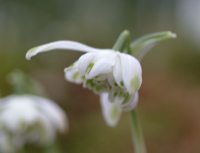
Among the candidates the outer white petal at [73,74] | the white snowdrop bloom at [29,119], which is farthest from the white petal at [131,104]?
the white snowdrop bloom at [29,119]

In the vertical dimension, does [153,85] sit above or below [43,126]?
above

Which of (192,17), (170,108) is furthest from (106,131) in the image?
(192,17)

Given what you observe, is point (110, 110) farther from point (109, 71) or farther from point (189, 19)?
point (189, 19)

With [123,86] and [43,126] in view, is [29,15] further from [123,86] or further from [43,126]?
[123,86]

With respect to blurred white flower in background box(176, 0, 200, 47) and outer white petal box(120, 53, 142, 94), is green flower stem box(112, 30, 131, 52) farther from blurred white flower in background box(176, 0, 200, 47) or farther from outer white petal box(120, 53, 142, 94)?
blurred white flower in background box(176, 0, 200, 47)

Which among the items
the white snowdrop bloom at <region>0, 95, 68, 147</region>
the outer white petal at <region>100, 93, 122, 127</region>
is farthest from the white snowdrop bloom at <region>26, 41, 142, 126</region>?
the white snowdrop bloom at <region>0, 95, 68, 147</region>

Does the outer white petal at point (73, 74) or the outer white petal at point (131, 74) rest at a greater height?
the outer white petal at point (73, 74)

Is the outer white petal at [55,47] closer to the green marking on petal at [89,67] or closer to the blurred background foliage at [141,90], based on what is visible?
the green marking on petal at [89,67]
